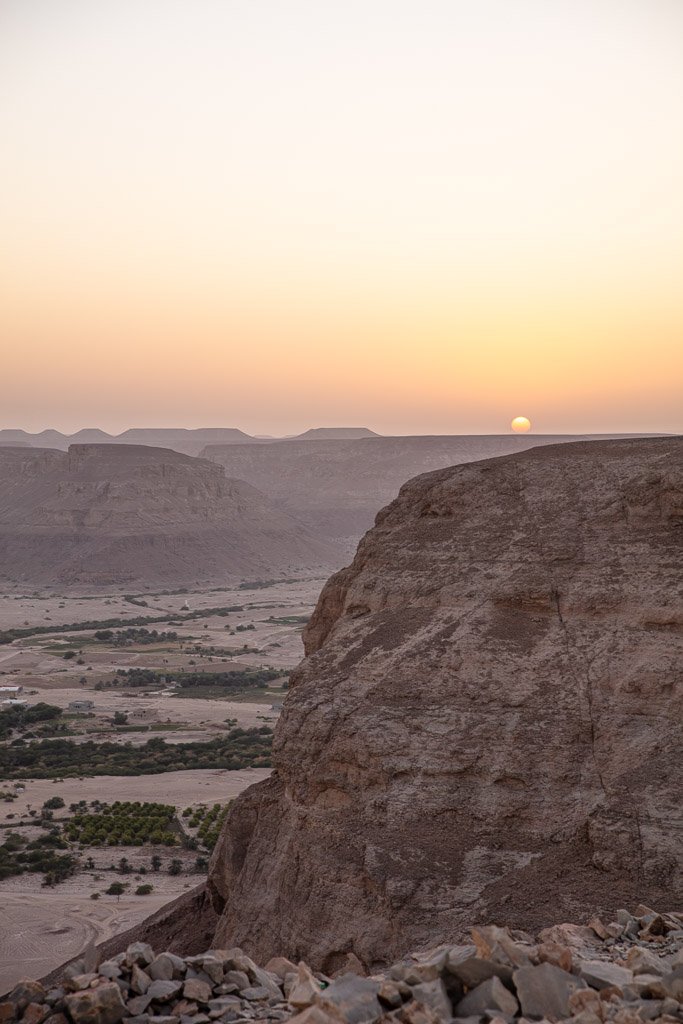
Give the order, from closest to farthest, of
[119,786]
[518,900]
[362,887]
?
[518,900], [362,887], [119,786]

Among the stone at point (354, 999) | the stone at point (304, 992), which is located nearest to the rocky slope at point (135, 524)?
the stone at point (304, 992)

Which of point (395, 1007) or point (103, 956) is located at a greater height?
point (395, 1007)

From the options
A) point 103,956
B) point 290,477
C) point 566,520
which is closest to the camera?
point 566,520

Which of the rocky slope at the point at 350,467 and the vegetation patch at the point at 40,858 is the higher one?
the rocky slope at the point at 350,467

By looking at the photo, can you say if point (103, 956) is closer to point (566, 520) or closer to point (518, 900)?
point (518, 900)

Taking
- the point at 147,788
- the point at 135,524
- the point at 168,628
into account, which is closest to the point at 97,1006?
the point at 147,788

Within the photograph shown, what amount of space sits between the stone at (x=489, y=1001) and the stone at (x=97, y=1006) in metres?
2.36

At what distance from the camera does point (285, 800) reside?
12.8 meters

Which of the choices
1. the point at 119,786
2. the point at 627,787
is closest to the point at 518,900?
the point at 627,787

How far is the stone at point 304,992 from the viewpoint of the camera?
6527 millimetres

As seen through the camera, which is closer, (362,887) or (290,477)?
(362,887)

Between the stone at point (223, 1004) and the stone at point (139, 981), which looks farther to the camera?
the stone at point (139, 981)

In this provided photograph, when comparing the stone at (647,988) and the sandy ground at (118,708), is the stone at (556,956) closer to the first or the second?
the stone at (647,988)

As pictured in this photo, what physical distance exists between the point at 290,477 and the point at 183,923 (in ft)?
545
